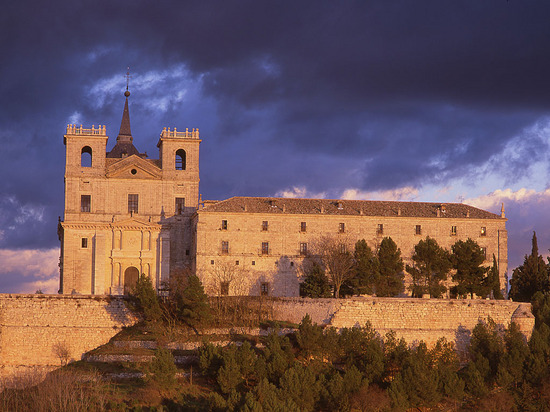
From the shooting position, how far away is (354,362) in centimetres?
4197

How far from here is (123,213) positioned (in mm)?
58344

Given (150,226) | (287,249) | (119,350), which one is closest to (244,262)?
(287,249)

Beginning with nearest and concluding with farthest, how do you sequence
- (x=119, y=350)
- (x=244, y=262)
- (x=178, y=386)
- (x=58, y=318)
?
(x=178, y=386), (x=119, y=350), (x=58, y=318), (x=244, y=262)

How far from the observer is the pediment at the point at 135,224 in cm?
5728

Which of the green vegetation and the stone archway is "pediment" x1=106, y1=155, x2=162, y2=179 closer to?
the stone archway

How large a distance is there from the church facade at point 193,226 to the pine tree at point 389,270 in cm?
221

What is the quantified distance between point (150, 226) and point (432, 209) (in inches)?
795

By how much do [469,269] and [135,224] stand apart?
22903mm

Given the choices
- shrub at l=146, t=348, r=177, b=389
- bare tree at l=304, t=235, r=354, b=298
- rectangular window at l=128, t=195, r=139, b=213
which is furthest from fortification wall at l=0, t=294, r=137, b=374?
bare tree at l=304, t=235, r=354, b=298

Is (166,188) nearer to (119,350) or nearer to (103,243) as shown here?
(103,243)

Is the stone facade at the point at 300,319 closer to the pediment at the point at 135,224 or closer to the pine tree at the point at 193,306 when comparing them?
the pine tree at the point at 193,306

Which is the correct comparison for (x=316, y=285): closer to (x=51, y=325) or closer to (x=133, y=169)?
(x=133, y=169)

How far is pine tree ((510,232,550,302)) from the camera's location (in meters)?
56.3

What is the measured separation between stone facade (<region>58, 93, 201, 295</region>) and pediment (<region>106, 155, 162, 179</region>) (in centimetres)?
7
